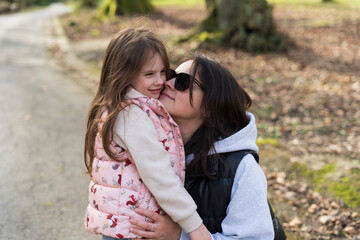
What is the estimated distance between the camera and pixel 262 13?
10141 mm

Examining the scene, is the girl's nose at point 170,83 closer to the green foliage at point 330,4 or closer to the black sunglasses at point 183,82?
the black sunglasses at point 183,82

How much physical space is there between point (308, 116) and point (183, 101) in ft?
15.1

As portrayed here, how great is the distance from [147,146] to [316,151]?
140 inches

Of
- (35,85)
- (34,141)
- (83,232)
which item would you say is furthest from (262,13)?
(83,232)

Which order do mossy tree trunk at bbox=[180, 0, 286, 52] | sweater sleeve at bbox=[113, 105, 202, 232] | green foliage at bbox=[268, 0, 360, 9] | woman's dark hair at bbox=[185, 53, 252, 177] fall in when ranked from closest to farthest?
1. sweater sleeve at bbox=[113, 105, 202, 232]
2. woman's dark hair at bbox=[185, 53, 252, 177]
3. mossy tree trunk at bbox=[180, 0, 286, 52]
4. green foliage at bbox=[268, 0, 360, 9]

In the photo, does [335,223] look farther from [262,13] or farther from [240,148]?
[262,13]

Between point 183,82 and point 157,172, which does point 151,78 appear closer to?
point 183,82

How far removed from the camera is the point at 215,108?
2.14 metres

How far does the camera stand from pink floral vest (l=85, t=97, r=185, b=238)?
202 cm

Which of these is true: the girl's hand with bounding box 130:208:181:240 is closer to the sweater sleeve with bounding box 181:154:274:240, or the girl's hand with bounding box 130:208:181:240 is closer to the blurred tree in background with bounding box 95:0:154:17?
the sweater sleeve with bounding box 181:154:274:240

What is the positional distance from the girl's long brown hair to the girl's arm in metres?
0.55

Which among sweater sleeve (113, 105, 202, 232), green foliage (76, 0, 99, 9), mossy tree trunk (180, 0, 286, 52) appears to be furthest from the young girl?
green foliage (76, 0, 99, 9)

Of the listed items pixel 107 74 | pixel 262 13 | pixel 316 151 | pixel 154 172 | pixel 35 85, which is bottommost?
pixel 35 85

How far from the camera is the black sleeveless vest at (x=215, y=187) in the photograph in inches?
81.2
